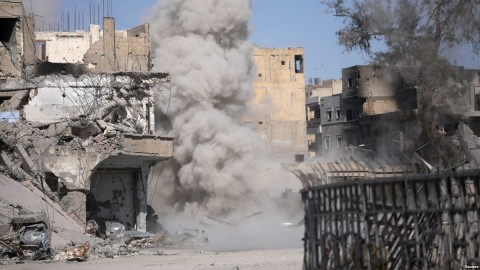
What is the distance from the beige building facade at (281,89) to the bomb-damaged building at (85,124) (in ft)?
91.9

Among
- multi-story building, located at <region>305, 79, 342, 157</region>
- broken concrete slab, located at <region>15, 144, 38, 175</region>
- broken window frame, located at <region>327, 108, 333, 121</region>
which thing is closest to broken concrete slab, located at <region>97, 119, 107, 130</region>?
broken concrete slab, located at <region>15, 144, 38, 175</region>

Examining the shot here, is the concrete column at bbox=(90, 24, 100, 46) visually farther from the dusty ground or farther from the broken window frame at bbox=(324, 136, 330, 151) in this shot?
the dusty ground

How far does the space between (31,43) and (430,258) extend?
119 feet

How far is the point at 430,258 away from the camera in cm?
1175

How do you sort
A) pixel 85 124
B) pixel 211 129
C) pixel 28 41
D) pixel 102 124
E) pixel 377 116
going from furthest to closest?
pixel 377 116 → pixel 211 129 → pixel 28 41 → pixel 102 124 → pixel 85 124

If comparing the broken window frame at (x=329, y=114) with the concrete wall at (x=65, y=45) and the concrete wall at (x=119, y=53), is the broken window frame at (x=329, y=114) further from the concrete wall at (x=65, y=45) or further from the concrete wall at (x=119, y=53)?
the concrete wall at (x=119, y=53)

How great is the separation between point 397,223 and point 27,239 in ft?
55.5

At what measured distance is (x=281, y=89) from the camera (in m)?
77.2

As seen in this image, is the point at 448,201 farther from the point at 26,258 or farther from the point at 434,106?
the point at 434,106

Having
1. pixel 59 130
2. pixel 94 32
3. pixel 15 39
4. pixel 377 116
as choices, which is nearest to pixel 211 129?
pixel 377 116

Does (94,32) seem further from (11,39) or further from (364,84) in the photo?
(364,84)

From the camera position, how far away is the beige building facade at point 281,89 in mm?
74375

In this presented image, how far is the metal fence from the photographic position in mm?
10961

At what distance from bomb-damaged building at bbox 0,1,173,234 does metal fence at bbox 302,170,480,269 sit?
2210cm
